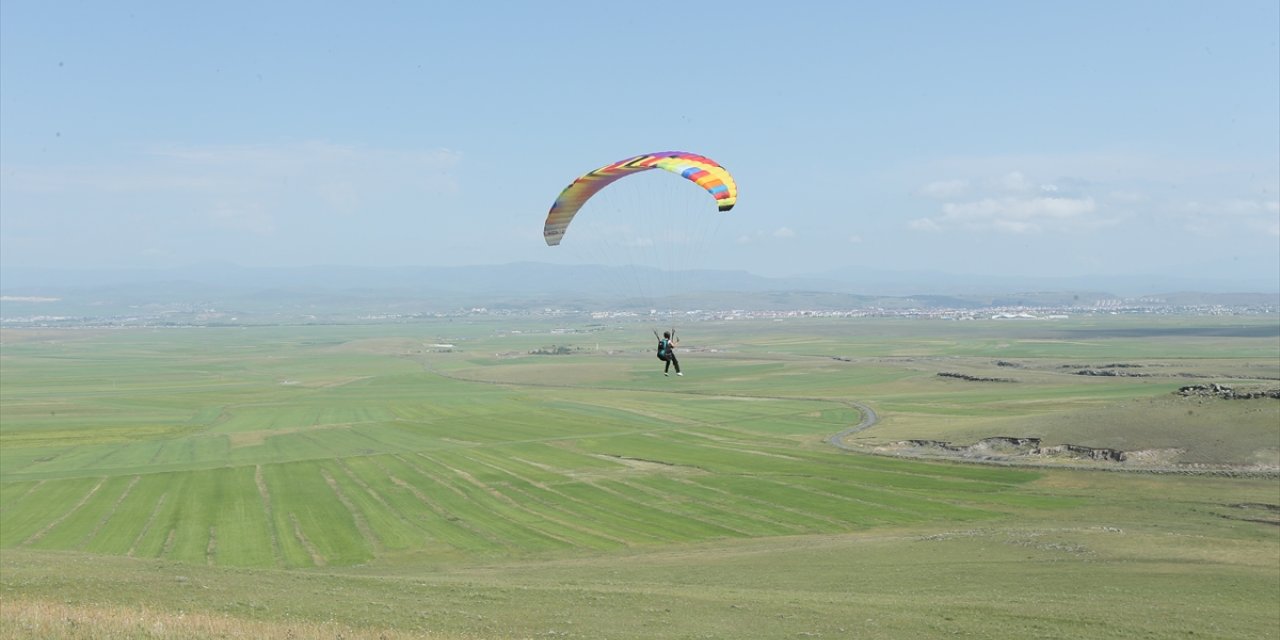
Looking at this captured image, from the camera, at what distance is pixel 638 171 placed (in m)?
32.7

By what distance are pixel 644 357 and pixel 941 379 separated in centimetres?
6389

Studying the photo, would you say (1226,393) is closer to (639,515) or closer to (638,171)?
(639,515)

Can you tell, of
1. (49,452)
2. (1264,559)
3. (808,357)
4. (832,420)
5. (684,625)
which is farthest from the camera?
(808,357)

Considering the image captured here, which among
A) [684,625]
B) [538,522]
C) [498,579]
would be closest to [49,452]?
[538,522]

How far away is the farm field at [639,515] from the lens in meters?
23.7

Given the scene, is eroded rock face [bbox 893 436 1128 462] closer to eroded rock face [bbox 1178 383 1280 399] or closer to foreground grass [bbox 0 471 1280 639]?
eroded rock face [bbox 1178 383 1280 399]

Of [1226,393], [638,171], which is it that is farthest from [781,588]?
[1226,393]

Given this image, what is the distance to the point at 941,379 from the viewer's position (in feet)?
→ 380

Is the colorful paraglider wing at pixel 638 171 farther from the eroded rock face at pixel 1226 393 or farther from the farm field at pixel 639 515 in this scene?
the eroded rock face at pixel 1226 393

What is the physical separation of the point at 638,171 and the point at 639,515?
61.4ft

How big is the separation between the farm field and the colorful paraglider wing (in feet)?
39.1

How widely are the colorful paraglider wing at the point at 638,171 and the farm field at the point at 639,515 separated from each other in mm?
11923

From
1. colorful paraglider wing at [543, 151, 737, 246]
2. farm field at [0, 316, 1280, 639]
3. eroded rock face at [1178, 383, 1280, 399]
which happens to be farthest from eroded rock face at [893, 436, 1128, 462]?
colorful paraglider wing at [543, 151, 737, 246]

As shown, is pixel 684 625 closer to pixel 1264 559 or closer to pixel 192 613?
pixel 192 613
